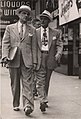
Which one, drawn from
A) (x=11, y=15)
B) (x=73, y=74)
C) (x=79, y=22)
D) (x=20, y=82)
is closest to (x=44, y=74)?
(x=20, y=82)

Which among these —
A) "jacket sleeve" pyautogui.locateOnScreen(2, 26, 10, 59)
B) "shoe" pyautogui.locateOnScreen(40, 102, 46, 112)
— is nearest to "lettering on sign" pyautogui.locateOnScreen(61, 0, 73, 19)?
"jacket sleeve" pyautogui.locateOnScreen(2, 26, 10, 59)

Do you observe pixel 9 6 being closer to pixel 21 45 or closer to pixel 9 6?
pixel 9 6

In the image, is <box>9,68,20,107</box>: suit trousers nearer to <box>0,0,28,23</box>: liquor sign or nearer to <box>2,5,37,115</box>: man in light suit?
<box>2,5,37,115</box>: man in light suit

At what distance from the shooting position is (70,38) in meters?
19.2

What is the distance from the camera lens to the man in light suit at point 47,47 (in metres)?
8.55

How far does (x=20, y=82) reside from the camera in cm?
869

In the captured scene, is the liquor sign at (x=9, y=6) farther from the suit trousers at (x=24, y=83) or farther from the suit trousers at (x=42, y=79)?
the suit trousers at (x=24, y=83)

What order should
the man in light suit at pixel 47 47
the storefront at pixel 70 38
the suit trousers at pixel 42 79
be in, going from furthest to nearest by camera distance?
the storefront at pixel 70 38 → the man in light suit at pixel 47 47 → the suit trousers at pixel 42 79

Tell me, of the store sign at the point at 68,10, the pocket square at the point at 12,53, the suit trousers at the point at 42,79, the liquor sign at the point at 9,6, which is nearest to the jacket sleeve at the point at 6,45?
the pocket square at the point at 12,53

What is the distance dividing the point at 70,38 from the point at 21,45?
443 inches

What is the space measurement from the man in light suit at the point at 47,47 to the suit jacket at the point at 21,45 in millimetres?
317

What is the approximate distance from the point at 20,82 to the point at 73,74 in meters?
10.6

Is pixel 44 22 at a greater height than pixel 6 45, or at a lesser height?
greater

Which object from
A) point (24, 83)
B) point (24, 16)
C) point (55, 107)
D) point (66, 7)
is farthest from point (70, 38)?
point (24, 83)
